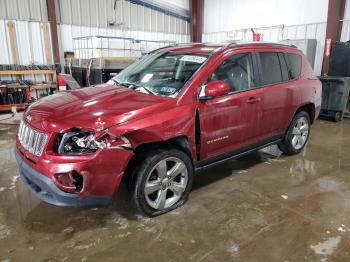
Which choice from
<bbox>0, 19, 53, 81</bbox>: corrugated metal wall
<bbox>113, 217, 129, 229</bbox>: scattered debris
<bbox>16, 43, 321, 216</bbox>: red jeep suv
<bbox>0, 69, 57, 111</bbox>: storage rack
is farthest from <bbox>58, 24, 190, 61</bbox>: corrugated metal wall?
<bbox>113, 217, 129, 229</bbox>: scattered debris

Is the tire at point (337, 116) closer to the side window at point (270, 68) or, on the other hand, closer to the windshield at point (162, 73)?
the side window at point (270, 68)

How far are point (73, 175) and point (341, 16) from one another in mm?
9234

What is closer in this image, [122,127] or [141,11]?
[122,127]

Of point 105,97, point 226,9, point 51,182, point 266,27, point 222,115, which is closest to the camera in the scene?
point 51,182

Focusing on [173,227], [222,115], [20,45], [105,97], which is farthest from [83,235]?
[20,45]

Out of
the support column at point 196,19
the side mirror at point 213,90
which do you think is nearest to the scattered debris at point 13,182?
the side mirror at point 213,90

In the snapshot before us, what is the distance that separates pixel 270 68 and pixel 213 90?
4.08 feet

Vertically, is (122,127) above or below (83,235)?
above

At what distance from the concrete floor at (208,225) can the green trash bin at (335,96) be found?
12.6 ft

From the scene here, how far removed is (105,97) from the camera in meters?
2.64

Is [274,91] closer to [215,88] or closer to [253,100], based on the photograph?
[253,100]

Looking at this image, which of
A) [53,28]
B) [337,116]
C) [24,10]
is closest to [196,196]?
[337,116]

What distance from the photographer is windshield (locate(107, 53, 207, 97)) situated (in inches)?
109

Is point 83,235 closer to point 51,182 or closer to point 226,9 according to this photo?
point 51,182
